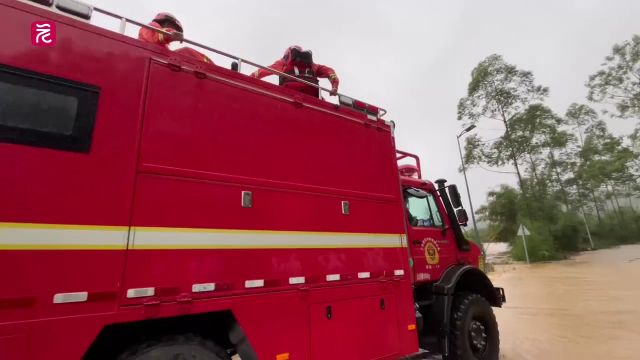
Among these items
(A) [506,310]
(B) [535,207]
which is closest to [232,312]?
(A) [506,310]

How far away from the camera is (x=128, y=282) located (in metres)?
2.26

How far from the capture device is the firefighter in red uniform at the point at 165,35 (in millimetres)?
2890

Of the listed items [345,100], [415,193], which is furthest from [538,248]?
[345,100]

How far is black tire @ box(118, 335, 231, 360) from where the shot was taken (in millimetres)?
2273

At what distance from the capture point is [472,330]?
15.7 feet

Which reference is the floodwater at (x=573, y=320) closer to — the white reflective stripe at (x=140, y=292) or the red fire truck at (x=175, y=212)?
the red fire truck at (x=175, y=212)

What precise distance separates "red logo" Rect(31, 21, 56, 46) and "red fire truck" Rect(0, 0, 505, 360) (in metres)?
0.01

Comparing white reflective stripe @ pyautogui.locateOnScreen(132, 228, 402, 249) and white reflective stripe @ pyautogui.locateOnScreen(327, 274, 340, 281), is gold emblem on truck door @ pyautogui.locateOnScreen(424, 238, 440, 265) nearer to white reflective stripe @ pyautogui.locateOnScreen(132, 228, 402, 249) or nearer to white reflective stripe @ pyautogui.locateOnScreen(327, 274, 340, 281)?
white reflective stripe @ pyautogui.locateOnScreen(132, 228, 402, 249)

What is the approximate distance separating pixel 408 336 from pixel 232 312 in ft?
6.99

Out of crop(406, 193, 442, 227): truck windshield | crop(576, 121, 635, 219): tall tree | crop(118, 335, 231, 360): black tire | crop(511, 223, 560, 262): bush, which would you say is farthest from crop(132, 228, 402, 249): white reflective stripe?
crop(576, 121, 635, 219): tall tree

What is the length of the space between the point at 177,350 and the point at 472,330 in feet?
13.2

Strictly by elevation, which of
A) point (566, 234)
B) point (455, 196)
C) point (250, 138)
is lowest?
point (455, 196)

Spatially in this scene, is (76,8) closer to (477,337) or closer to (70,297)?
(70,297)

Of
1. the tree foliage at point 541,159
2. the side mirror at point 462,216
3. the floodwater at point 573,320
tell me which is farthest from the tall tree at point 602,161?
the side mirror at point 462,216
